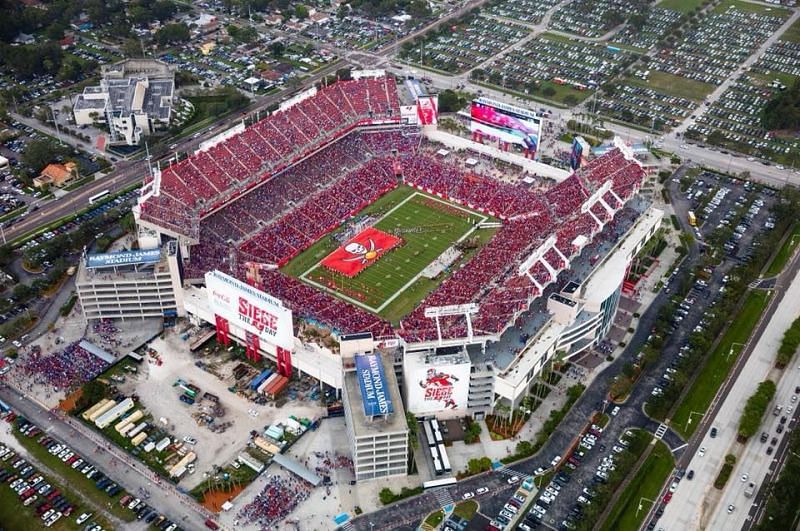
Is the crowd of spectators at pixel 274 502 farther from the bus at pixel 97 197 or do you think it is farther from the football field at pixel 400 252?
the bus at pixel 97 197

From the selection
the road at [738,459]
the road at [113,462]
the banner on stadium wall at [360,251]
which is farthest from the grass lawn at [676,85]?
the road at [113,462]

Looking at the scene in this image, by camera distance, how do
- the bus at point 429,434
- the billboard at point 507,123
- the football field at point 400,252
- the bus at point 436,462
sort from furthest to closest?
the billboard at point 507,123 → the football field at point 400,252 → the bus at point 429,434 → the bus at point 436,462

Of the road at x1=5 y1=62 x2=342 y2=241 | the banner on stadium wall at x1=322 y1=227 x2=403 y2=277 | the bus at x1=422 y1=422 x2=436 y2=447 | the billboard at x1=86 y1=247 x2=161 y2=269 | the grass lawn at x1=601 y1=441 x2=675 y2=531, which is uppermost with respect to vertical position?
the billboard at x1=86 y1=247 x2=161 y2=269

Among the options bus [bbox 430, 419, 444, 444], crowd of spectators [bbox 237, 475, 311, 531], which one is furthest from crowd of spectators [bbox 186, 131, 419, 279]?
bus [bbox 430, 419, 444, 444]

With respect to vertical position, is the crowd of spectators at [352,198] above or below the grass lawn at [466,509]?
above

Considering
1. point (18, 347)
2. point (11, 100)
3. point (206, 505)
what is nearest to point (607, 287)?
point (206, 505)

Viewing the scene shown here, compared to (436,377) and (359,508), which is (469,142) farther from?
(359,508)

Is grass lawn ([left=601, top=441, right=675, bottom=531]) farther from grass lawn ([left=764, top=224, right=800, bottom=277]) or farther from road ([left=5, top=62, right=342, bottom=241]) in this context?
road ([left=5, top=62, right=342, bottom=241])

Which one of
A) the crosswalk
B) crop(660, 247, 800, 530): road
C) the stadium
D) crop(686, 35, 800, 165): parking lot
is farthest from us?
crop(686, 35, 800, 165): parking lot
